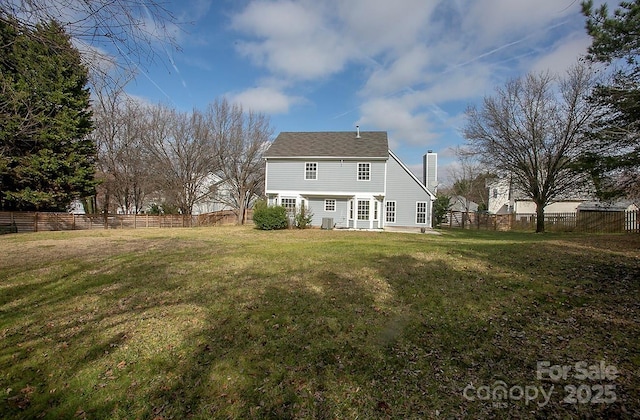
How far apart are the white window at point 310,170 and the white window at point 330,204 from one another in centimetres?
207

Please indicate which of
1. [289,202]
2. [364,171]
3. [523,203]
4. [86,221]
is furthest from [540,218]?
[86,221]

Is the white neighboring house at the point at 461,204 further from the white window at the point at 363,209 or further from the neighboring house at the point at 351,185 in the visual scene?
the white window at the point at 363,209

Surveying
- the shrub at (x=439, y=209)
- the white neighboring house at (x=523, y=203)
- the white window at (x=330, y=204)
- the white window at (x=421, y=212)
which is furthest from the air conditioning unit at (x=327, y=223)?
the white neighboring house at (x=523, y=203)

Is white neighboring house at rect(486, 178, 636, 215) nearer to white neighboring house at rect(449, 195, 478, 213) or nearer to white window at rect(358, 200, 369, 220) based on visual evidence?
white neighboring house at rect(449, 195, 478, 213)

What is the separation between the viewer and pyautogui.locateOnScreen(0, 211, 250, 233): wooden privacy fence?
20.0 meters

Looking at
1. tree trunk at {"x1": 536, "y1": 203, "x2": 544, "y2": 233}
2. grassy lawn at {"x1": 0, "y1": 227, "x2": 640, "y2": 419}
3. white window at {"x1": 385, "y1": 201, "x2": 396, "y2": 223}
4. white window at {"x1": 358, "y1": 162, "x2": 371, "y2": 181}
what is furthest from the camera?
white window at {"x1": 385, "y1": 201, "x2": 396, "y2": 223}

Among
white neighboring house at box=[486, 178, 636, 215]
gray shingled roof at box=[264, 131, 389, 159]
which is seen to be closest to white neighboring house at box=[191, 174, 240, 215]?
gray shingled roof at box=[264, 131, 389, 159]

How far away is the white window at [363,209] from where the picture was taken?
23111 millimetres

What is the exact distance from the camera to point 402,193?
23.9 metres

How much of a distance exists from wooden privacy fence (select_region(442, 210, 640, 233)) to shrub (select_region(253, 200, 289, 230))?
1942 centimetres

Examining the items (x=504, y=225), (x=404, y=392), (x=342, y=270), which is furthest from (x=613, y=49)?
(x=504, y=225)

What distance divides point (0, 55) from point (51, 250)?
892 cm

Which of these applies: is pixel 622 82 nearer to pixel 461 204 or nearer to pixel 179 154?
pixel 179 154

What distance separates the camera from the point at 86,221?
75.2 feet
